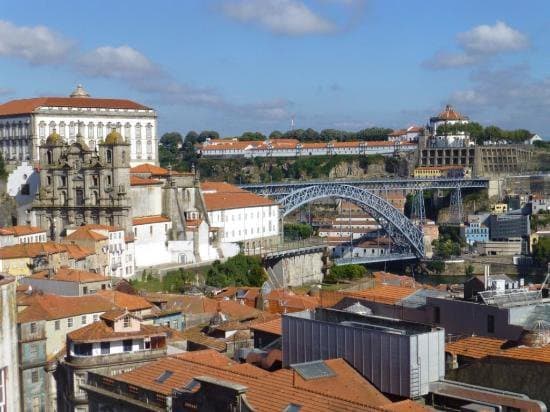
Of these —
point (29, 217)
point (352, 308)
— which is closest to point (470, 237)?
point (29, 217)

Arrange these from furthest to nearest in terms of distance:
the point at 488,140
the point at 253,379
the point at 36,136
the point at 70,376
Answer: the point at 488,140 → the point at 36,136 → the point at 70,376 → the point at 253,379

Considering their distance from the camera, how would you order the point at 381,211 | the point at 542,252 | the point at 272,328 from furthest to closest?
1. the point at 381,211
2. the point at 542,252
3. the point at 272,328

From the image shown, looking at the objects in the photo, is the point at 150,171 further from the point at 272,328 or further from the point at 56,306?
the point at 272,328

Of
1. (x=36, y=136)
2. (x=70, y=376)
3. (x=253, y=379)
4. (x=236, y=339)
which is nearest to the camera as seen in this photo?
(x=253, y=379)

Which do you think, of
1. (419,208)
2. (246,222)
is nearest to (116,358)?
(246,222)

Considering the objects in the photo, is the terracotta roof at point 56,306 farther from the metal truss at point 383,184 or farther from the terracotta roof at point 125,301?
the metal truss at point 383,184

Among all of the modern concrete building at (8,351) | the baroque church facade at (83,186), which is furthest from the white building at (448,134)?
the modern concrete building at (8,351)

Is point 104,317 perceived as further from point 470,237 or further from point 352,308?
point 470,237
